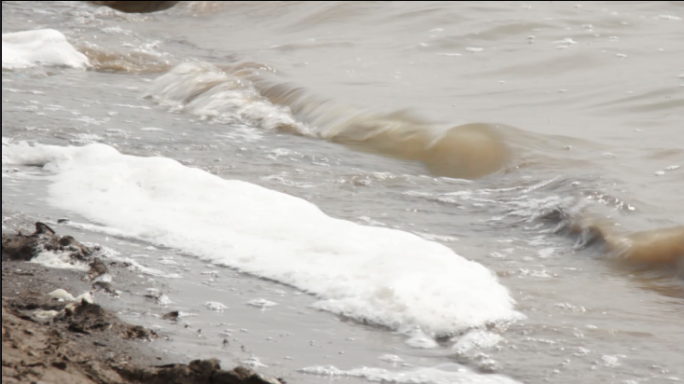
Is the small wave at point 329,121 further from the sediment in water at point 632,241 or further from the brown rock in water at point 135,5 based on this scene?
the brown rock in water at point 135,5

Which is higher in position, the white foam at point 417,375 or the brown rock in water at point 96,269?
the brown rock in water at point 96,269

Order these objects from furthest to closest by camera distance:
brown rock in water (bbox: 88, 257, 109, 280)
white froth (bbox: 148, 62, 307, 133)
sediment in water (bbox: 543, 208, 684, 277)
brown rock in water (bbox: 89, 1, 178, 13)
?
brown rock in water (bbox: 89, 1, 178, 13) < white froth (bbox: 148, 62, 307, 133) < sediment in water (bbox: 543, 208, 684, 277) < brown rock in water (bbox: 88, 257, 109, 280)

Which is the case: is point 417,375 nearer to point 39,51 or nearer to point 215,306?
point 215,306

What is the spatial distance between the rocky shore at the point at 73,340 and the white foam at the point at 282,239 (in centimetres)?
72

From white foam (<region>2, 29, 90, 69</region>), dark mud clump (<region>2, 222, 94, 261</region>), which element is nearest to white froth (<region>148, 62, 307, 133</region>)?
white foam (<region>2, 29, 90, 69</region>)

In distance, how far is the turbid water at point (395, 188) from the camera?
281cm

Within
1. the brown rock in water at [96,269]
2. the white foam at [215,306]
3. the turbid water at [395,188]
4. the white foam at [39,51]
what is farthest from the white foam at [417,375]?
the white foam at [39,51]

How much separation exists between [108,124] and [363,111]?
2021mm

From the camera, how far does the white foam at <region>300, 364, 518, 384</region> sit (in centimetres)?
244

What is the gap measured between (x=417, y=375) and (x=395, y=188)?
8.03 feet

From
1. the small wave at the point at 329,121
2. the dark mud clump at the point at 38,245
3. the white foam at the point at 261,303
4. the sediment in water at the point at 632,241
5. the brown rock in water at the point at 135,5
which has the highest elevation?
the brown rock in water at the point at 135,5

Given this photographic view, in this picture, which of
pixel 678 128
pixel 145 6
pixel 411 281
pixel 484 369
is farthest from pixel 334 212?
pixel 145 6

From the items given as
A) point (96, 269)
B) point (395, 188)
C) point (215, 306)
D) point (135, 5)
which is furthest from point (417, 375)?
point (135, 5)

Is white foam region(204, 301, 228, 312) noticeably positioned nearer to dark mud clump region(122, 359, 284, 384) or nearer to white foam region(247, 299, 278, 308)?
white foam region(247, 299, 278, 308)
